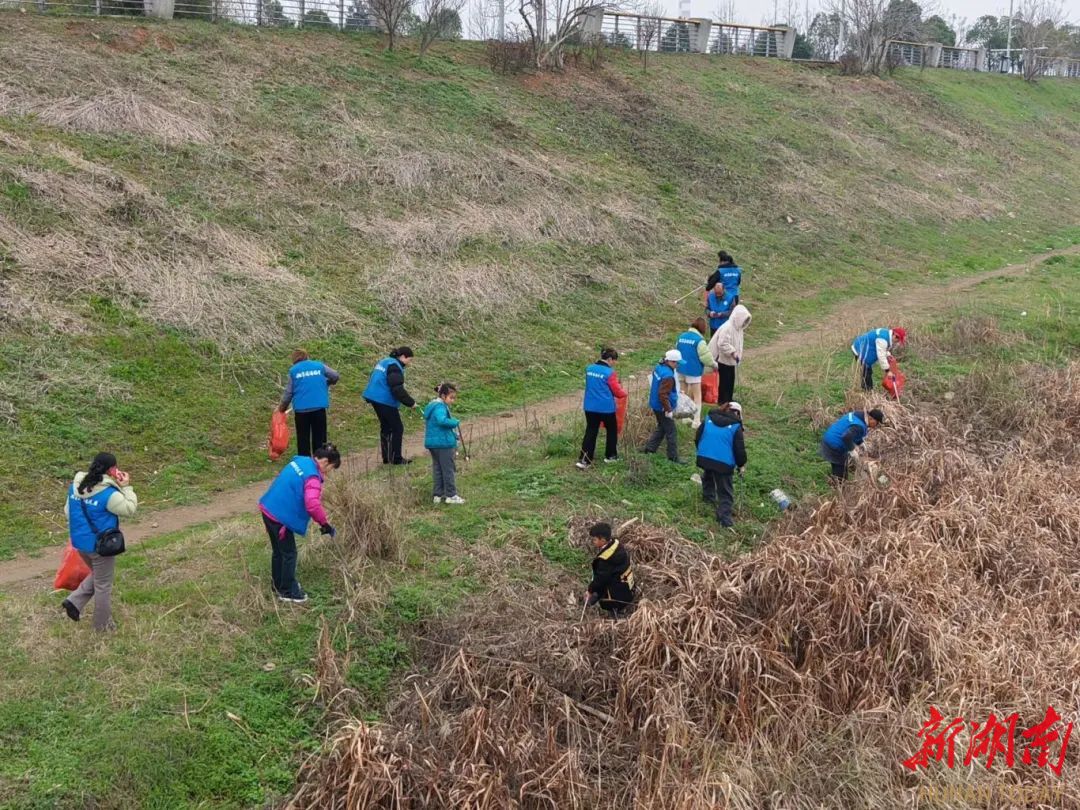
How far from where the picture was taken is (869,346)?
40.8 feet

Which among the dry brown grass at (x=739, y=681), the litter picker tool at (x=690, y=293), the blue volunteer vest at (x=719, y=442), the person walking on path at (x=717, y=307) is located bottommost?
the dry brown grass at (x=739, y=681)

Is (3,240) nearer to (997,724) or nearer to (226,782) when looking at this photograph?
→ (226,782)

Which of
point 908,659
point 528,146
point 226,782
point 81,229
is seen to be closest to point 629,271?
point 528,146

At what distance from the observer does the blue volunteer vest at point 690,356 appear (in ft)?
36.8

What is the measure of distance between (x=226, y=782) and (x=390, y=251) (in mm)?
11285

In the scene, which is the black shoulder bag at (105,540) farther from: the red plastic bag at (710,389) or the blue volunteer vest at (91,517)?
the red plastic bag at (710,389)

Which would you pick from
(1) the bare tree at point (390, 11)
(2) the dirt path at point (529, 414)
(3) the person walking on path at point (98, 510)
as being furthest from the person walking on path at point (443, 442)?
(1) the bare tree at point (390, 11)

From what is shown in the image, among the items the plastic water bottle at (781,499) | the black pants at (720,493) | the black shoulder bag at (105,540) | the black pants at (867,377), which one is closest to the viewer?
the black shoulder bag at (105,540)

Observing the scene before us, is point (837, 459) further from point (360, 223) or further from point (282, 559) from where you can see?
point (360, 223)

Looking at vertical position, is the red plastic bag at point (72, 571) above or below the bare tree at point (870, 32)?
below

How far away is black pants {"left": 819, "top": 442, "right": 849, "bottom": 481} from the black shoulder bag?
704 cm

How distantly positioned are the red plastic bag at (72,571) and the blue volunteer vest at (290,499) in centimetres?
132

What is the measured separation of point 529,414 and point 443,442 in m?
3.61

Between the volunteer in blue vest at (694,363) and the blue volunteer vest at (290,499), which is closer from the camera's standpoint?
the blue volunteer vest at (290,499)
